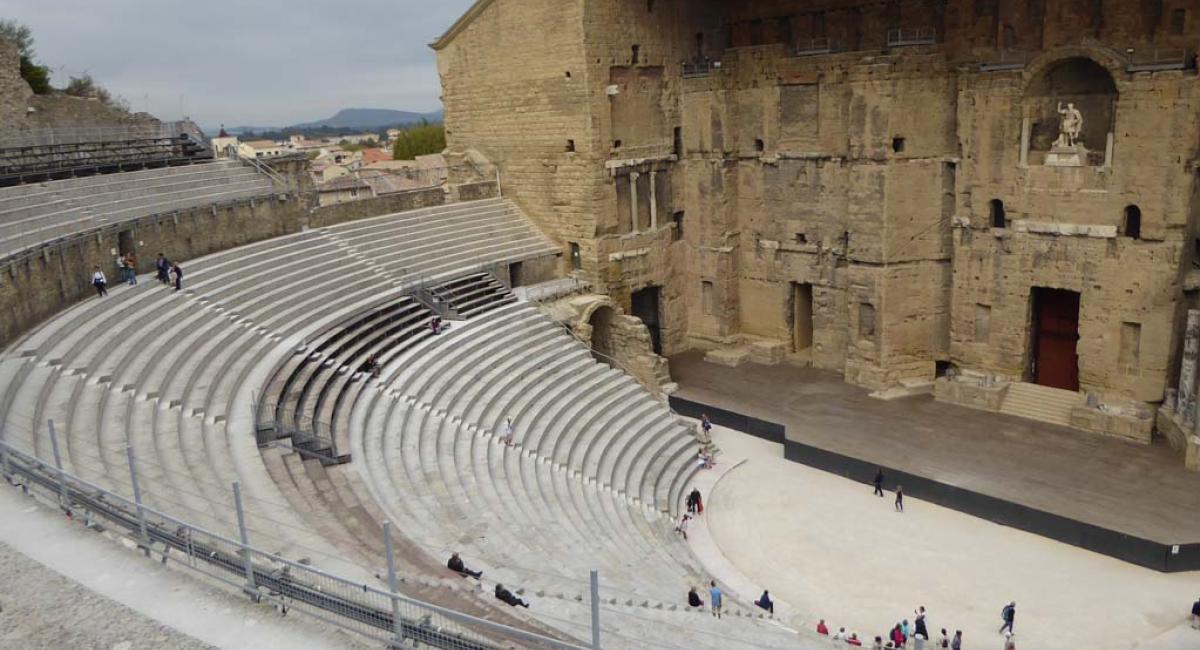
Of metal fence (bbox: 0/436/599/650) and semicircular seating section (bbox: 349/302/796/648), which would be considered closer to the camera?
metal fence (bbox: 0/436/599/650)

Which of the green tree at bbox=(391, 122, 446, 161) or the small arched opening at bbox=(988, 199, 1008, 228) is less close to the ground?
the green tree at bbox=(391, 122, 446, 161)

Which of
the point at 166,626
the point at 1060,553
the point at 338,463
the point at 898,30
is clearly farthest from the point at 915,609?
the point at 898,30

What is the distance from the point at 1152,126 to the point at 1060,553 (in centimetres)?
976

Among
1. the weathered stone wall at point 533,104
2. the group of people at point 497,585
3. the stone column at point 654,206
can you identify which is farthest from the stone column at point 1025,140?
the group of people at point 497,585

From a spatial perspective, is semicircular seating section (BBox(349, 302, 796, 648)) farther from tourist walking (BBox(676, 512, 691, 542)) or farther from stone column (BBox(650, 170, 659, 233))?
stone column (BBox(650, 170, 659, 233))

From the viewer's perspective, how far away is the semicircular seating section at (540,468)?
40.1 feet

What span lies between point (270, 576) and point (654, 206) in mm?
19919

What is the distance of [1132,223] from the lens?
20.8 metres

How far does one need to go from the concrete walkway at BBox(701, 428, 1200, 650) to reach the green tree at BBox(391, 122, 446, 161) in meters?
51.6

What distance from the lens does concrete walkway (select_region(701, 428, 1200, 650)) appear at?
1456 cm

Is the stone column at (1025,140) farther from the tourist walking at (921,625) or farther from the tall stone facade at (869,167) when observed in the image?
the tourist walking at (921,625)

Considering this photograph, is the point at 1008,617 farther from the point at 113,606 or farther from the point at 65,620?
the point at 65,620

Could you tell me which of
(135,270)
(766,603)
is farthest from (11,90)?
(766,603)

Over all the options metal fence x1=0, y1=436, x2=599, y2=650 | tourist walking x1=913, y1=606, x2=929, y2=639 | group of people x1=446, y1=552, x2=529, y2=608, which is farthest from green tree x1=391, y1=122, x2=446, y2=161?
metal fence x1=0, y1=436, x2=599, y2=650
